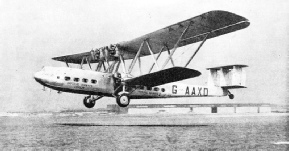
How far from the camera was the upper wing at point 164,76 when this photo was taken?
61.5ft

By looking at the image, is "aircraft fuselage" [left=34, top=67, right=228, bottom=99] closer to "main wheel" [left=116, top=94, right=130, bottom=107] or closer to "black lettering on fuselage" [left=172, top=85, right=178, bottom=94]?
"black lettering on fuselage" [left=172, top=85, right=178, bottom=94]

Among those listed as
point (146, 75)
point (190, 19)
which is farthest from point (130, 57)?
point (190, 19)

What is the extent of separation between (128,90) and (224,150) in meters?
13.8

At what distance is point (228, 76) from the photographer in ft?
87.9

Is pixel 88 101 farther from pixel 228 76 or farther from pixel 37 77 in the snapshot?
pixel 228 76

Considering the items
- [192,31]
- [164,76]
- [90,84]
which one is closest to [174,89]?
[164,76]

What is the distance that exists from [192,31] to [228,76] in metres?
7.67

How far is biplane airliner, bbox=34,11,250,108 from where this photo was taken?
19.0 m

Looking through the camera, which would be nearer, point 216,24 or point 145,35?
point 216,24

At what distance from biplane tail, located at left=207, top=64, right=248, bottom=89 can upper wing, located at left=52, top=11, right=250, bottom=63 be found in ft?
16.3

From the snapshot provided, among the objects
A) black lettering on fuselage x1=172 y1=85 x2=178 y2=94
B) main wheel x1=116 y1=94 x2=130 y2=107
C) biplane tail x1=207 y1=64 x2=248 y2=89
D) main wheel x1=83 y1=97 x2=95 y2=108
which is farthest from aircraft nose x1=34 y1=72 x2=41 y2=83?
biplane tail x1=207 y1=64 x2=248 y2=89

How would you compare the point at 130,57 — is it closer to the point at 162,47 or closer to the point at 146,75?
the point at 162,47

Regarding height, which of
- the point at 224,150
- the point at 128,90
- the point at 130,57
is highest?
the point at 130,57

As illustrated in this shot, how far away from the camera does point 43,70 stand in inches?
800
